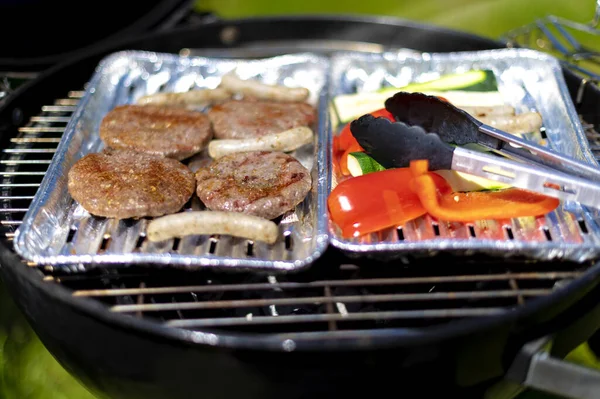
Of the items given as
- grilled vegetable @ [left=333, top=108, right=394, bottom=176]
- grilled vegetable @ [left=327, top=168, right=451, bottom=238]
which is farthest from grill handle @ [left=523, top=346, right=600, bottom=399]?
grilled vegetable @ [left=333, top=108, right=394, bottom=176]

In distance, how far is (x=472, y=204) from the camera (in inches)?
97.1

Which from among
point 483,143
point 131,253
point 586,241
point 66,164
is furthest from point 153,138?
point 586,241

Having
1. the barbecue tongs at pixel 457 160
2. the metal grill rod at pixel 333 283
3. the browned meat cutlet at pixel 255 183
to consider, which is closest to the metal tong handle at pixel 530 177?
the barbecue tongs at pixel 457 160

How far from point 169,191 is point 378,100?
1383 millimetres

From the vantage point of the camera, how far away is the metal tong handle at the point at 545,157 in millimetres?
2322

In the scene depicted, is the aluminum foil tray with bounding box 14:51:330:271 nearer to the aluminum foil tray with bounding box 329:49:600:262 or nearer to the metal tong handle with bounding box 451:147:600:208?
the aluminum foil tray with bounding box 329:49:600:262

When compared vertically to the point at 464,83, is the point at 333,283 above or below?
below

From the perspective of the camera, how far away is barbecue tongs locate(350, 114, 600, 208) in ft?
7.30

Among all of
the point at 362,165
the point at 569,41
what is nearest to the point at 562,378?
the point at 362,165

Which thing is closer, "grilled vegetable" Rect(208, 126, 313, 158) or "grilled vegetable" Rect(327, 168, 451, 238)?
"grilled vegetable" Rect(327, 168, 451, 238)

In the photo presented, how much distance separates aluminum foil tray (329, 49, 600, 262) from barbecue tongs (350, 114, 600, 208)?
19 centimetres

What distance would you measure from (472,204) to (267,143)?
1.06 meters

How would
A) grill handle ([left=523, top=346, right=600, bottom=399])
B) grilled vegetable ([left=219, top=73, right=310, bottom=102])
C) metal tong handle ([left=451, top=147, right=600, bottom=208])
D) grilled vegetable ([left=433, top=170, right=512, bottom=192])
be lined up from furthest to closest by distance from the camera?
grilled vegetable ([left=219, top=73, right=310, bottom=102]) → grilled vegetable ([left=433, top=170, right=512, bottom=192]) → metal tong handle ([left=451, top=147, right=600, bottom=208]) → grill handle ([left=523, top=346, right=600, bottom=399])

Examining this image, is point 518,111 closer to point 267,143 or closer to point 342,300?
point 267,143
